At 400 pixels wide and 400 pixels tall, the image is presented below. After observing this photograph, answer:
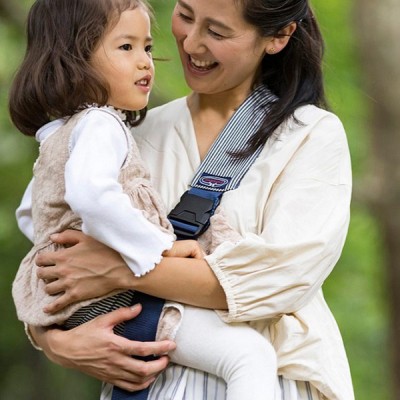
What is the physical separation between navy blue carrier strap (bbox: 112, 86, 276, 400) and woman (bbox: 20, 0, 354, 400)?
0.10 ft

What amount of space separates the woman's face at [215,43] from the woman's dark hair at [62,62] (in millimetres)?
163

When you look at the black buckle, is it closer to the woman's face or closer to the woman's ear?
the woman's face

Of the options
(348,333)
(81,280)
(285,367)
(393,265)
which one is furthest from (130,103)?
(348,333)

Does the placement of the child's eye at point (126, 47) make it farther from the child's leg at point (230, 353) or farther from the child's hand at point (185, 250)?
the child's leg at point (230, 353)

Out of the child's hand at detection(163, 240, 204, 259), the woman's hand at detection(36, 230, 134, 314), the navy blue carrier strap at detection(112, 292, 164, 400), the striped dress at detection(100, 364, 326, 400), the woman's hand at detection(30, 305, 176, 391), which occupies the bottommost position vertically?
the striped dress at detection(100, 364, 326, 400)

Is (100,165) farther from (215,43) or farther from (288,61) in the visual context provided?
(288,61)

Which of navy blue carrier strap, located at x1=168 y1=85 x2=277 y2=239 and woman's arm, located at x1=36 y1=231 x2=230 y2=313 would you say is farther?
navy blue carrier strap, located at x1=168 y1=85 x2=277 y2=239

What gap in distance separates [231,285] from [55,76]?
2.27 ft

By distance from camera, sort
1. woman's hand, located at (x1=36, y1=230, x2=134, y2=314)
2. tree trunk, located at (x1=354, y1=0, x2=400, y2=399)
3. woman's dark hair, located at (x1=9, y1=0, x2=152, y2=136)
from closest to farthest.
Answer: woman's hand, located at (x1=36, y1=230, x2=134, y2=314)
woman's dark hair, located at (x1=9, y1=0, x2=152, y2=136)
tree trunk, located at (x1=354, y1=0, x2=400, y2=399)

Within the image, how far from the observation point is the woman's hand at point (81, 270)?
277 centimetres

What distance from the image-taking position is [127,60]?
294 centimetres

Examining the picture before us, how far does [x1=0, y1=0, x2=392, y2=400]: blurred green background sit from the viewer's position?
6.84 meters

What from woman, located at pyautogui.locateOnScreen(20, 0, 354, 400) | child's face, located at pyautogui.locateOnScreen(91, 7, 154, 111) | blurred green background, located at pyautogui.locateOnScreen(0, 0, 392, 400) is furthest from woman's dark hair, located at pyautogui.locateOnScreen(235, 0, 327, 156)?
blurred green background, located at pyautogui.locateOnScreen(0, 0, 392, 400)

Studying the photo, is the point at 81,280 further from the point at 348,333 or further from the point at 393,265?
the point at 348,333
